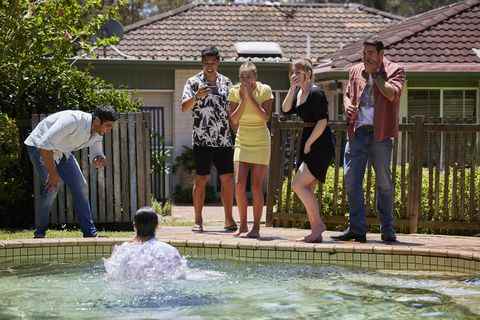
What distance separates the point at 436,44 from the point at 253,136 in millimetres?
9797

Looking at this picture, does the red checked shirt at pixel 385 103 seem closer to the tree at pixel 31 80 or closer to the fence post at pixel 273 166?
the fence post at pixel 273 166

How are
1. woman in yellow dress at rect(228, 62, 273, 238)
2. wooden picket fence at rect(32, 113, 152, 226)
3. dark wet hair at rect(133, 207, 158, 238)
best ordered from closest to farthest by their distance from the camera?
dark wet hair at rect(133, 207, 158, 238), woman in yellow dress at rect(228, 62, 273, 238), wooden picket fence at rect(32, 113, 152, 226)

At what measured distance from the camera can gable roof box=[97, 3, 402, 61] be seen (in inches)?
846

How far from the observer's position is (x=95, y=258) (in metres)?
8.87

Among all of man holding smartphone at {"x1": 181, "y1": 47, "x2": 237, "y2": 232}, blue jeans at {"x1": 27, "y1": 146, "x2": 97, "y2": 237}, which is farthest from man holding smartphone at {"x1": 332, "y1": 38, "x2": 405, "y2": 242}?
blue jeans at {"x1": 27, "y1": 146, "x2": 97, "y2": 237}

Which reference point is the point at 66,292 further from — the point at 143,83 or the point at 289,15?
the point at 289,15

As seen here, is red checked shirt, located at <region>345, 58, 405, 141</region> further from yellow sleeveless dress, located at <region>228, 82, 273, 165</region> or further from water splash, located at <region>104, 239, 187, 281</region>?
water splash, located at <region>104, 239, 187, 281</region>

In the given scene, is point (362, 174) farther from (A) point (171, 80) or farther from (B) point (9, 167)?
(A) point (171, 80)

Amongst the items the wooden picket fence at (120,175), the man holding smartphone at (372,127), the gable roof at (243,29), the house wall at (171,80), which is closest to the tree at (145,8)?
the gable roof at (243,29)

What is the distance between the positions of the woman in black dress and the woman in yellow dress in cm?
40

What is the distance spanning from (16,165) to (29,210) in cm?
59

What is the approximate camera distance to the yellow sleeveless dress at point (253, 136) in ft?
32.0

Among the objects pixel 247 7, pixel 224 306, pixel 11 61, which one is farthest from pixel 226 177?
pixel 247 7

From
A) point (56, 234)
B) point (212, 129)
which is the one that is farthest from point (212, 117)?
point (56, 234)
